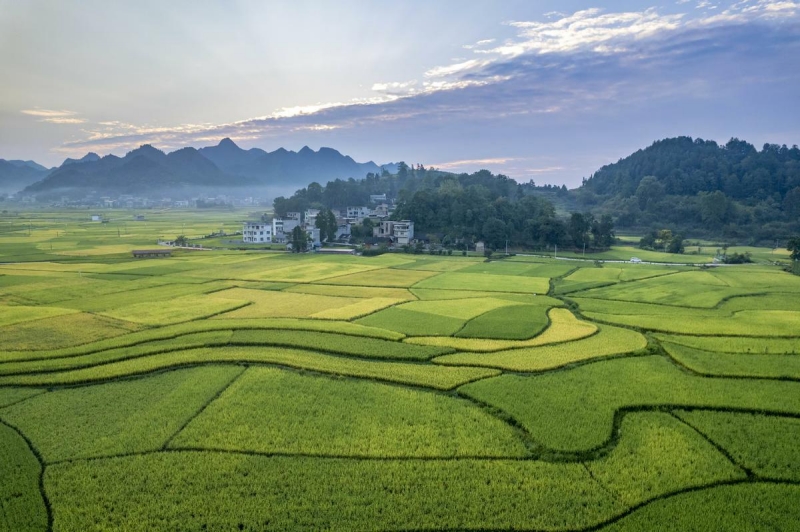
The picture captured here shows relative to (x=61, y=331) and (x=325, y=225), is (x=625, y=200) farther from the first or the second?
(x=61, y=331)

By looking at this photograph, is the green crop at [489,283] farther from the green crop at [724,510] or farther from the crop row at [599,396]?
the green crop at [724,510]

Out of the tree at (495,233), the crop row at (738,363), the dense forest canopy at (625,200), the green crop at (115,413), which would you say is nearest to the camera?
the green crop at (115,413)

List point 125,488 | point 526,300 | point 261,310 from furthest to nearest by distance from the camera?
point 526,300 < point 261,310 < point 125,488

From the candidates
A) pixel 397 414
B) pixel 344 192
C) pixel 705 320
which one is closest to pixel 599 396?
pixel 397 414

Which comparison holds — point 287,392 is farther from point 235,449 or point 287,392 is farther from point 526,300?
point 526,300

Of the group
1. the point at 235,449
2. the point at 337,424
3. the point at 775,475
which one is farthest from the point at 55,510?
the point at 775,475

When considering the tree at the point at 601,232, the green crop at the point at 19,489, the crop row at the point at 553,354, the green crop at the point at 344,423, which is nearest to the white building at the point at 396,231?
the tree at the point at 601,232
